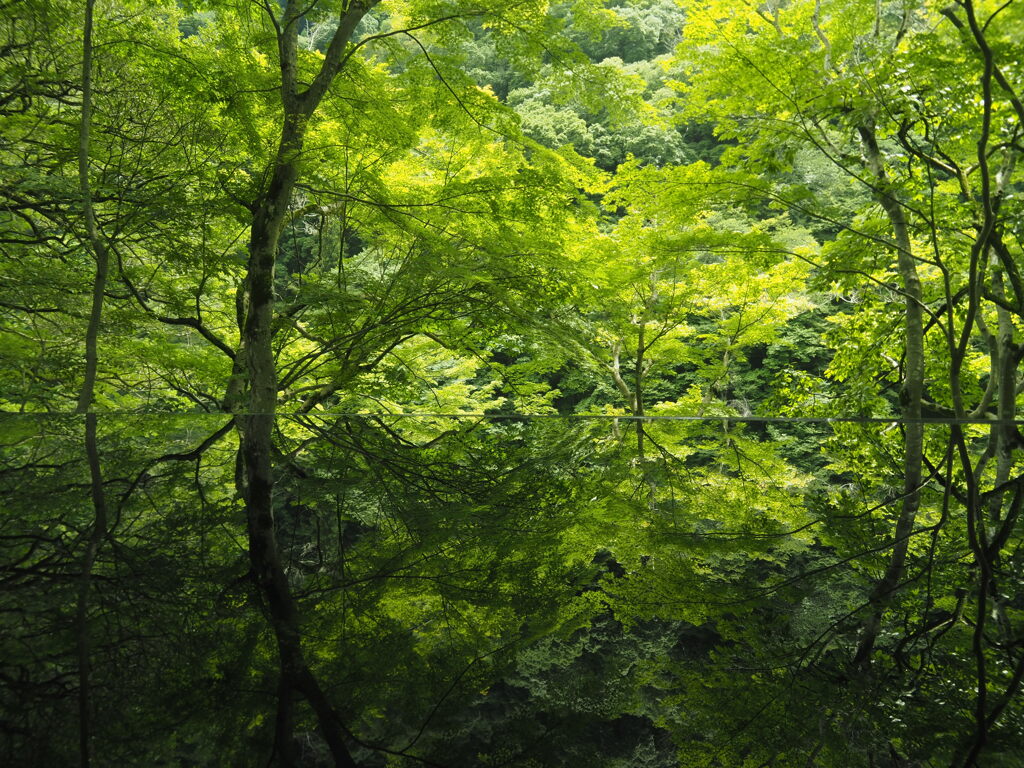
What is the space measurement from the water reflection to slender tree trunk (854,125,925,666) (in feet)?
0.04

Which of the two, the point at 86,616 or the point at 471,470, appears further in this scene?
the point at 471,470

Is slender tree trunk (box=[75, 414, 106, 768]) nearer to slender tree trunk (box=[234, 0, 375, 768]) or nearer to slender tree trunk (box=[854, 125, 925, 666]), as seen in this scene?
slender tree trunk (box=[234, 0, 375, 768])

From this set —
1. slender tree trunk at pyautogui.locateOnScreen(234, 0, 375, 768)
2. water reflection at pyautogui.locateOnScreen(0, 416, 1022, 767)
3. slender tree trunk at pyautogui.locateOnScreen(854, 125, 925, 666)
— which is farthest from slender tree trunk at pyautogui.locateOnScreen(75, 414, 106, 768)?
slender tree trunk at pyautogui.locateOnScreen(854, 125, 925, 666)

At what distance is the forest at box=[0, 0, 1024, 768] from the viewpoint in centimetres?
46

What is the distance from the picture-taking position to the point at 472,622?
1.89 ft

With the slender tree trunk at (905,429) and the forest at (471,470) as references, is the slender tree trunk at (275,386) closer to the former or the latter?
the forest at (471,470)

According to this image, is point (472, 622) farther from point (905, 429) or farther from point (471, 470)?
point (905, 429)

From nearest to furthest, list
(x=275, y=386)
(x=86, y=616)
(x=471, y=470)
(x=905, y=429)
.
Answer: (x=86, y=616), (x=471, y=470), (x=905, y=429), (x=275, y=386)

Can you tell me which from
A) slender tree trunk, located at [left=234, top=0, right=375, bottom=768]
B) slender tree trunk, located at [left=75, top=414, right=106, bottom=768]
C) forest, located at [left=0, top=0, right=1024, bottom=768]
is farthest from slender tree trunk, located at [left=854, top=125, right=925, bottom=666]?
slender tree trunk, located at [left=75, top=414, right=106, bottom=768]

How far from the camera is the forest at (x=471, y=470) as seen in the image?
0.46m

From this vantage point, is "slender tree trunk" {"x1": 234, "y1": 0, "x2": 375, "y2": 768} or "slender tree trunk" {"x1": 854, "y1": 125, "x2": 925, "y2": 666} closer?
"slender tree trunk" {"x1": 234, "y1": 0, "x2": 375, "y2": 768}

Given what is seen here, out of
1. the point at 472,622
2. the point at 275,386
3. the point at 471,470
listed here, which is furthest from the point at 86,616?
the point at 275,386

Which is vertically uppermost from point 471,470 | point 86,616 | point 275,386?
point 275,386

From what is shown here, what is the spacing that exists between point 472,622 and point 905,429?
1.64 metres
